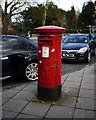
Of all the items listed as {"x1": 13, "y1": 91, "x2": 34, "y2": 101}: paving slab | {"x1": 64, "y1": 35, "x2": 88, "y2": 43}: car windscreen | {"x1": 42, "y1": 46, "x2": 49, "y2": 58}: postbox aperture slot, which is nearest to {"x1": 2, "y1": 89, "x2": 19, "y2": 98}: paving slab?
{"x1": 13, "y1": 91, "x2": 34, "y2": 101}: paving slab

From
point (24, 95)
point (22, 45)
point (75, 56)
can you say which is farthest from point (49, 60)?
point (75, 56)

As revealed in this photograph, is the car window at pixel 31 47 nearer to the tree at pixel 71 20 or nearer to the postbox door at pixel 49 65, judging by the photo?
the postbox door at pixel 49 65

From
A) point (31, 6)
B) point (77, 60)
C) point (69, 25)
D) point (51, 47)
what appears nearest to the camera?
point (51, 47)

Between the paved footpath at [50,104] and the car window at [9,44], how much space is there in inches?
47.3

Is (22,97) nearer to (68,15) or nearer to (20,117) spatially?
(20,117)

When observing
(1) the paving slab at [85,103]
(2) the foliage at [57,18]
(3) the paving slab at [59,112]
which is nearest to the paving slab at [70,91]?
(1) the paving slab at [85,103]

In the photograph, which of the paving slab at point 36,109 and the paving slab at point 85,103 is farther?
the paving slab at point 85,103

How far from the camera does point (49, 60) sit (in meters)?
3.43

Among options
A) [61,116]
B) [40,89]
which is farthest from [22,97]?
[61,116]

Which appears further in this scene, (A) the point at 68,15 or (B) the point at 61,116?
(A) the point at 68,15

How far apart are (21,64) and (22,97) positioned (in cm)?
132

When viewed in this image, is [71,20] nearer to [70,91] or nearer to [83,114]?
[70,91]

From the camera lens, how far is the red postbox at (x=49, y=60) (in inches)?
132

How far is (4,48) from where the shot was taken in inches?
189
